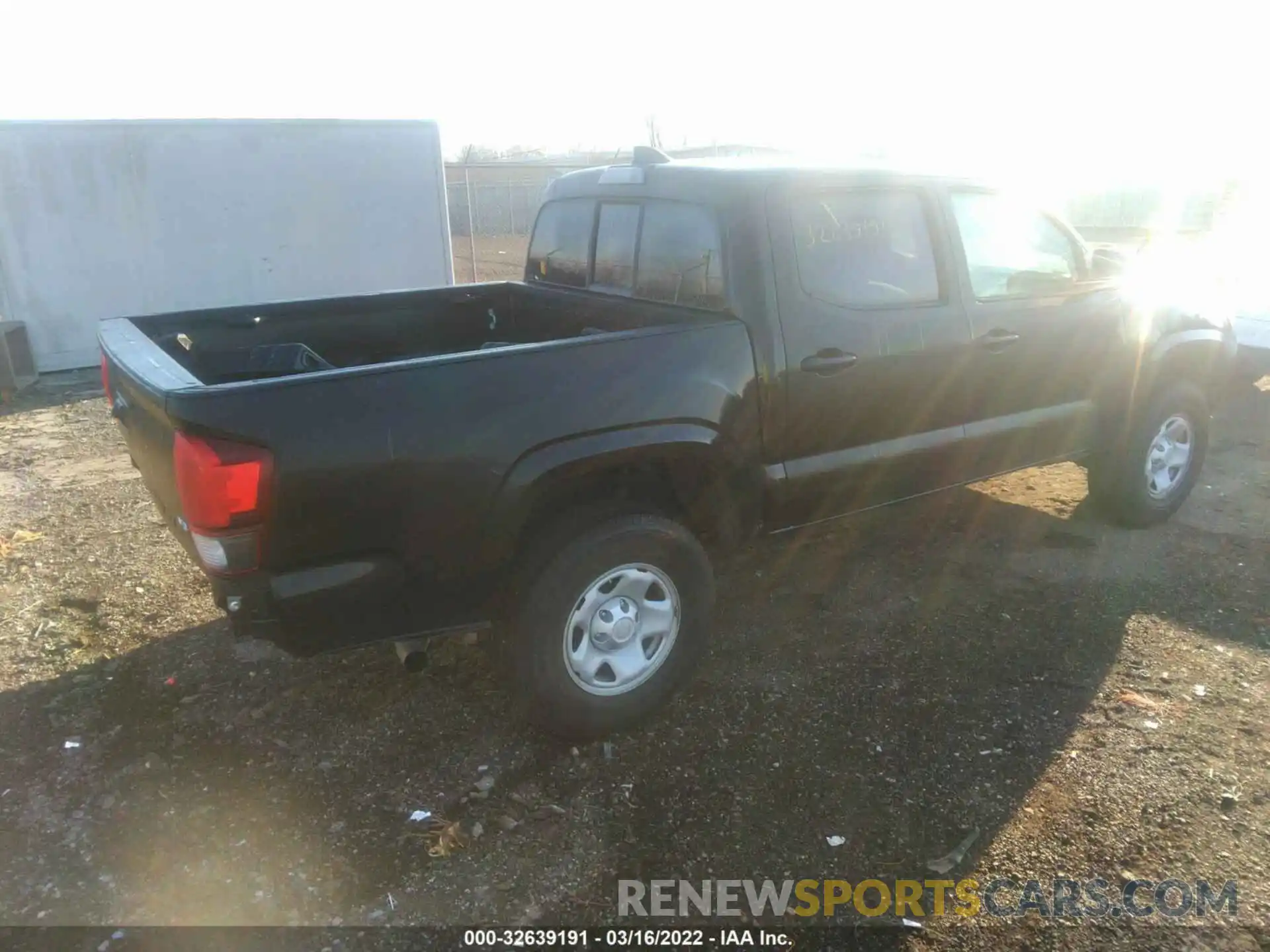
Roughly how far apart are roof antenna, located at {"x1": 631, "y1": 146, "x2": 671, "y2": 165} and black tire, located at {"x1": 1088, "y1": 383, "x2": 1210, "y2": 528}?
2.77m

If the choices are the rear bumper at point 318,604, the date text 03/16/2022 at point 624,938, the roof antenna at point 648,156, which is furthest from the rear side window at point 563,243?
the date text 03/16/2022 at point 624,938

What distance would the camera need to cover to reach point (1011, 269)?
4.15 m

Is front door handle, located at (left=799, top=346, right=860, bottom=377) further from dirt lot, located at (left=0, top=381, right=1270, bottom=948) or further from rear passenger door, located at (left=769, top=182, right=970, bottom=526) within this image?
dirt lot, located at (left=0, top=381, right=1270, bottom=948)

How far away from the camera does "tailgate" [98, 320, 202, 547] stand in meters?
2.51

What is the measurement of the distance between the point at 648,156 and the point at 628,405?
145 centimetres

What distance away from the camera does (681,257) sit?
3521 millimetres

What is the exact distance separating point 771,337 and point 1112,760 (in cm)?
188

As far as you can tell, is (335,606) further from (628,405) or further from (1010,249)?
(1010,249)

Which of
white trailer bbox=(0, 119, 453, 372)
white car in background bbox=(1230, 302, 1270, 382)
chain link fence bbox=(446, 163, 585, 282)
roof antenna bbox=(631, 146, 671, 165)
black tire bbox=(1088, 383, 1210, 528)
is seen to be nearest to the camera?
roof antenna bbox=(631, 146, 671, 165)

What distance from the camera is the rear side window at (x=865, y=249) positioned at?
3.39 m

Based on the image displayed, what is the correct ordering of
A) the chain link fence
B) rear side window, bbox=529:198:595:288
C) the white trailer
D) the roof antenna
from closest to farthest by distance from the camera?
1. the roof antenna
2. rear side window, bbox=529:198:595:288
3. the white trailer
4. the chain link fence

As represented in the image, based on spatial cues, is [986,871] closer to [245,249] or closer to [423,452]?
[423,452]

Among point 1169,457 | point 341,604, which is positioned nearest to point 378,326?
point 341,604

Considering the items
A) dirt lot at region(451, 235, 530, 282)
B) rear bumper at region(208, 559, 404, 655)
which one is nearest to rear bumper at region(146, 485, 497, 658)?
rear bumper at region(208, 559, 404, 655)
